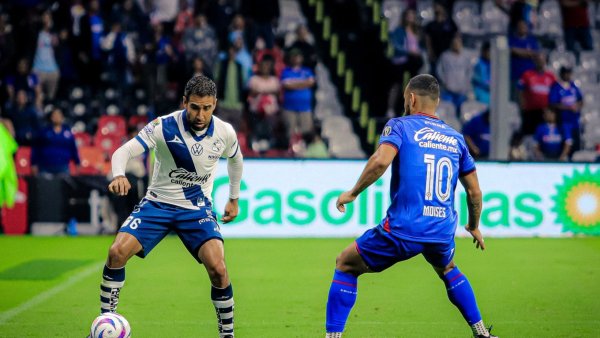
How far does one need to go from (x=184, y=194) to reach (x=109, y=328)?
1.17 m

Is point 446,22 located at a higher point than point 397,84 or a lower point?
higher

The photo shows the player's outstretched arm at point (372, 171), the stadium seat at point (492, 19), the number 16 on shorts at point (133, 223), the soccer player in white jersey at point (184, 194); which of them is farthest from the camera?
the stadium seat at point (492, 19)

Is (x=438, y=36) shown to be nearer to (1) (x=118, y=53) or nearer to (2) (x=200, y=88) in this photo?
(1) (x=118, y=53)

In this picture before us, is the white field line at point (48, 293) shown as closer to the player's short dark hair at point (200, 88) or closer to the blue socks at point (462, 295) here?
the player's short dark hair at point (200, 88)

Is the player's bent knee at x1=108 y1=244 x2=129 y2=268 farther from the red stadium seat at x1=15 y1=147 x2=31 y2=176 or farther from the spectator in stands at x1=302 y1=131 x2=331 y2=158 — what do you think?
the red stadium seat at x1=15 y1=147 x2=31 y2=176

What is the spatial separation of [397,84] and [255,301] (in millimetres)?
10246

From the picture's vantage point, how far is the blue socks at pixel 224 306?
23.1ft

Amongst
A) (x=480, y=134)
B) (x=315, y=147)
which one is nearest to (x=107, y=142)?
(x=315, y=147)

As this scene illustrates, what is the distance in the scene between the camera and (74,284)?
10.7 meters

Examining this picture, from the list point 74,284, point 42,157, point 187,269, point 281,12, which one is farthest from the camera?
point 281,12

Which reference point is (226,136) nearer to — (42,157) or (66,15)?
(42,157)

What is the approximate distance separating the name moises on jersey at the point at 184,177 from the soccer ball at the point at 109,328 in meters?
1.13

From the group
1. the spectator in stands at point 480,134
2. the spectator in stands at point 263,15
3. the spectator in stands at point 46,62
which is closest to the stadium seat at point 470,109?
the spectator in stands at point 480,134

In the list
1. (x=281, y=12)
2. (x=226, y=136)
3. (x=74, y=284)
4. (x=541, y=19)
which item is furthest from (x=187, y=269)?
(x=541, y=19)
